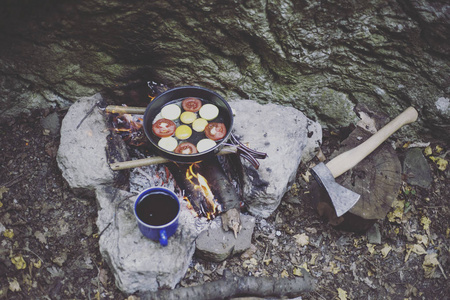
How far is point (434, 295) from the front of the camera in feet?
11.8

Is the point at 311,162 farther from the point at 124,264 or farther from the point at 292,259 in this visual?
the point at 124,264

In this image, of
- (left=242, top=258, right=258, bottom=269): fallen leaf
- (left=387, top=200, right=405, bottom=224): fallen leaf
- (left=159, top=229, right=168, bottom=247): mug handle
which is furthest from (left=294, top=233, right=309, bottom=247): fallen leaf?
(left=159, top=229, right=168, bottom=247): mug handle

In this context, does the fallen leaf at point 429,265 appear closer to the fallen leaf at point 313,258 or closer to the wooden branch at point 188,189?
the fallen leaf at point 313,258

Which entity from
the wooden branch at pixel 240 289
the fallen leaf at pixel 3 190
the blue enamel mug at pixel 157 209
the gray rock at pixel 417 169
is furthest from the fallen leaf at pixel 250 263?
the fallen leaf at pixel 3 190

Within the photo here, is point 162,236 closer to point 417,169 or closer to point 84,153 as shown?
point 84,153

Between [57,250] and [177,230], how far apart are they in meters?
1.29

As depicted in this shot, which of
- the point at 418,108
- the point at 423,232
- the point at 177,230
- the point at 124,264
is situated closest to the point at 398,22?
the point at 418,108

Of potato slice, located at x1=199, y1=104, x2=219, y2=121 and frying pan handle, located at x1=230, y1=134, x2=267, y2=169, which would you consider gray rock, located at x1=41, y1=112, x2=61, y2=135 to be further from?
frying pan handle, located at x1=230, y1=134, x2=267, y2=169

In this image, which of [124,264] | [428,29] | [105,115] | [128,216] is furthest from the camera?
[105,115]

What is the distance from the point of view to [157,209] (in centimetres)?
306

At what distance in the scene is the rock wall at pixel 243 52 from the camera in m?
3.40

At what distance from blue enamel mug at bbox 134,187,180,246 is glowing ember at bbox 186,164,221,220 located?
0.55 metres

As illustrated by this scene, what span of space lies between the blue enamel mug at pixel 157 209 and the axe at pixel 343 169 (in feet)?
4.90

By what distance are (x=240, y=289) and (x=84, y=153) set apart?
2.15 m
